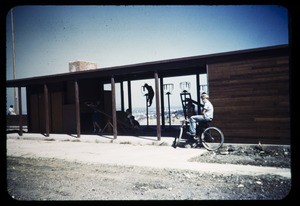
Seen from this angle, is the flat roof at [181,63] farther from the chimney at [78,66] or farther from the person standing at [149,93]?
the chimney at [78,66]

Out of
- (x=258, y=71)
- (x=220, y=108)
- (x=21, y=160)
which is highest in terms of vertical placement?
(x=258, y=71)

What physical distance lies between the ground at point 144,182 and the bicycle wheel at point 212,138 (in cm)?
88

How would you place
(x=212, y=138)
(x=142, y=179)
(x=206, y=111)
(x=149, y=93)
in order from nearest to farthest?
(x=142, y=179) → (x=212, y=138) → (x=206, y=111) → (x=149, y=93)

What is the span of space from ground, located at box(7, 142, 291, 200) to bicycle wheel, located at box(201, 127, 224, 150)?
88cm

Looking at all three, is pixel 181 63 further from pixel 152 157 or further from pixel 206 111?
pixel 152 157

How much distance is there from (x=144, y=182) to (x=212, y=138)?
12.3ft

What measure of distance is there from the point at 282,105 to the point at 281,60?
1.57 meters

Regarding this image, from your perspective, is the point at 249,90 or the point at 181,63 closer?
the point at 249,90

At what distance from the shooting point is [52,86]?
1645cm

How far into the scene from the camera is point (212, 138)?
8.02 m

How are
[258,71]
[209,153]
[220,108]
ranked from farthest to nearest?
[220,108]
[258,71]
[209,153]

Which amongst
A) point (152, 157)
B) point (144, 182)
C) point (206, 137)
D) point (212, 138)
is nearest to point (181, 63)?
point (206, 137)
